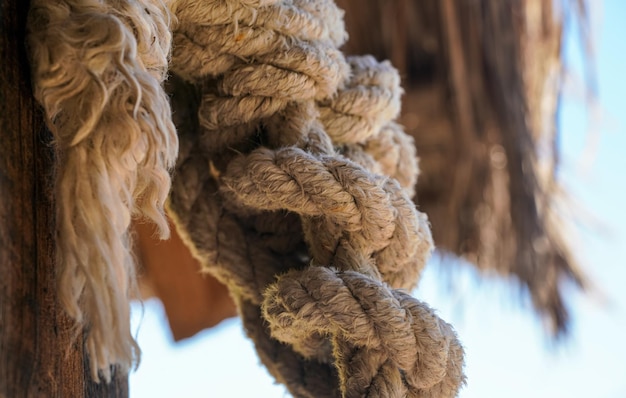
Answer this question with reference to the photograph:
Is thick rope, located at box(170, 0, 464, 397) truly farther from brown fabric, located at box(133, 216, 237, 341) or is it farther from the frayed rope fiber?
brown fabric, located at box(133, 216, 237, 341)

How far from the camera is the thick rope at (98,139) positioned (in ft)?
1.34

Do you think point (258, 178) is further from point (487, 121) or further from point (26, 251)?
point (487, 121)

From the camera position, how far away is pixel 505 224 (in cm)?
160

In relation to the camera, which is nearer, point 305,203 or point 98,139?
point 98,139

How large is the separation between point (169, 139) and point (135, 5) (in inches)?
3.1

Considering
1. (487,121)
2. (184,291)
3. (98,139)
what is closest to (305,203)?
(98,139)

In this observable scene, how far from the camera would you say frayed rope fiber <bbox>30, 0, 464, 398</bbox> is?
0.42 meters

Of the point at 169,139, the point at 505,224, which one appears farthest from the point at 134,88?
the point at 505,224

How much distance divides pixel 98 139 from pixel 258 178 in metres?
0.14

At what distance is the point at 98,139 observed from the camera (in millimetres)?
430

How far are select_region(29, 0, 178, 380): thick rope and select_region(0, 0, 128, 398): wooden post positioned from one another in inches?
0.5

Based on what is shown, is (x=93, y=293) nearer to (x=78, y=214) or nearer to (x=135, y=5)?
(x=78, y=214)

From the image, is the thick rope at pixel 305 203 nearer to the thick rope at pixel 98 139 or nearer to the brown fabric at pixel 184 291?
the thick rope at pixel 98 139

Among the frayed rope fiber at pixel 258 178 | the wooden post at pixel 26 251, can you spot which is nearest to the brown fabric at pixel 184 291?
the frayed rope fiber at pixel 258 178
